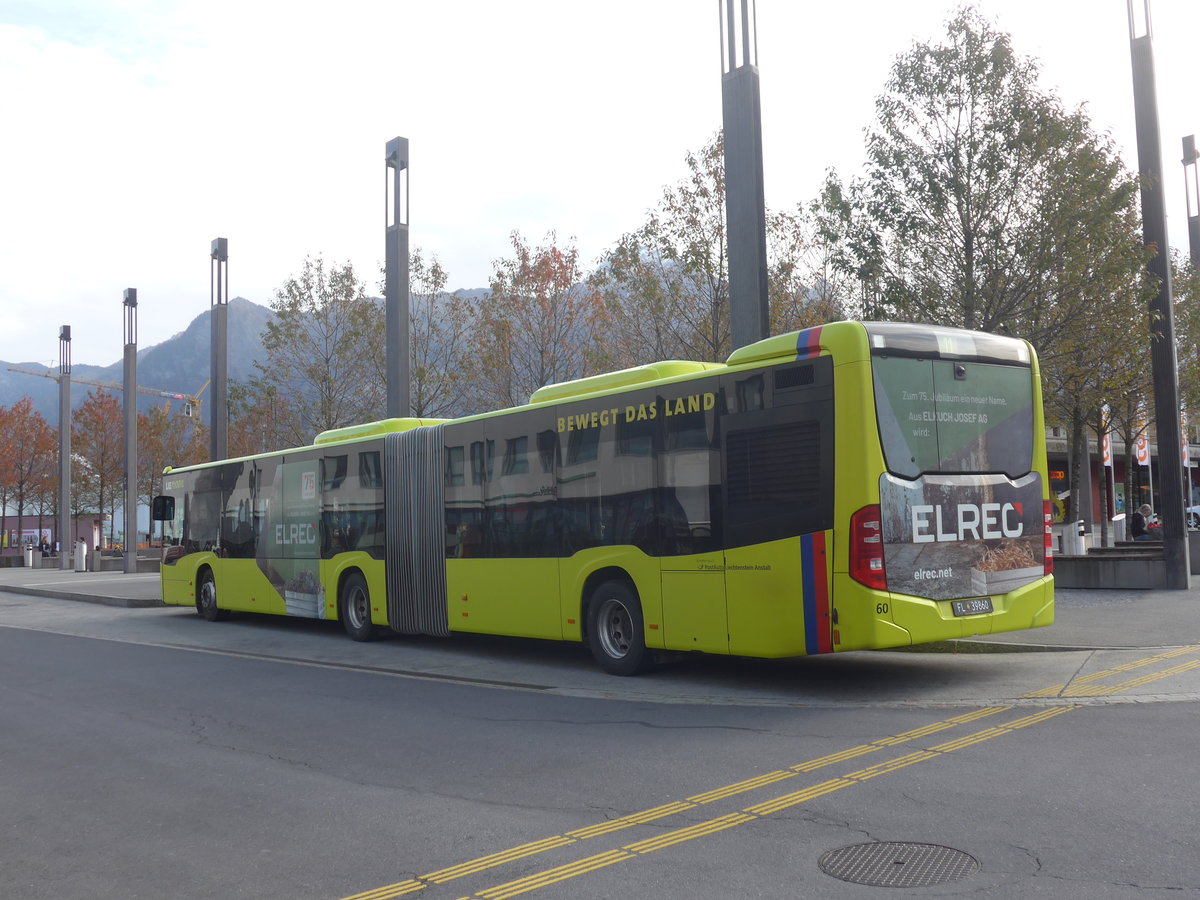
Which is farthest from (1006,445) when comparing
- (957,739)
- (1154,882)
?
(1154,882)

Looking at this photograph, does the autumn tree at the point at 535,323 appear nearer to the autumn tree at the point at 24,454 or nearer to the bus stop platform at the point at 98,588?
the bus stop platform at the point at 98,588

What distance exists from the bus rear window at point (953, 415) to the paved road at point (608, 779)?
2.04m

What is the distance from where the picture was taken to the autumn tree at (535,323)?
100 ft

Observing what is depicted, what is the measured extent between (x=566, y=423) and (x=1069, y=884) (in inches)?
335

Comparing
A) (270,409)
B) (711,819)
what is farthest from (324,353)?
(711,819)

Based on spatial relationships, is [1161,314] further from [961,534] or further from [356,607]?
[356,607]

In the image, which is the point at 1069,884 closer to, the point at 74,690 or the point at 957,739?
the point at 957,739

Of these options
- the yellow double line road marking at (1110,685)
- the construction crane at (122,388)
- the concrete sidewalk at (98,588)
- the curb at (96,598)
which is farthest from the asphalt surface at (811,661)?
the construction crane at (122,388)

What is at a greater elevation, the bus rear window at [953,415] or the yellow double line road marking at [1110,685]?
the bus rear window at [953,415]

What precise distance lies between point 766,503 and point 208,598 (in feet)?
47.8

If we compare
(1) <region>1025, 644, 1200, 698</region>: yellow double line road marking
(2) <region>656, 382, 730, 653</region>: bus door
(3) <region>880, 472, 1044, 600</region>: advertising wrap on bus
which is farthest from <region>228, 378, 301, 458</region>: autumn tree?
(1) <region>1025, 644, 1200, 698</region>: yellow double line road marking

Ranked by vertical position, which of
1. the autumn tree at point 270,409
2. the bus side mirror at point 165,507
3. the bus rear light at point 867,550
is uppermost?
the autumn tree at point 270,409

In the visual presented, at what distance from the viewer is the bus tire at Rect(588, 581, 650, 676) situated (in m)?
11.5

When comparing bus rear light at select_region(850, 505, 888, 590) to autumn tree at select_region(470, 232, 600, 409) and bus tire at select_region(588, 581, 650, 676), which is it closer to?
bus tire at select_region(588, 581, 650, 676)
